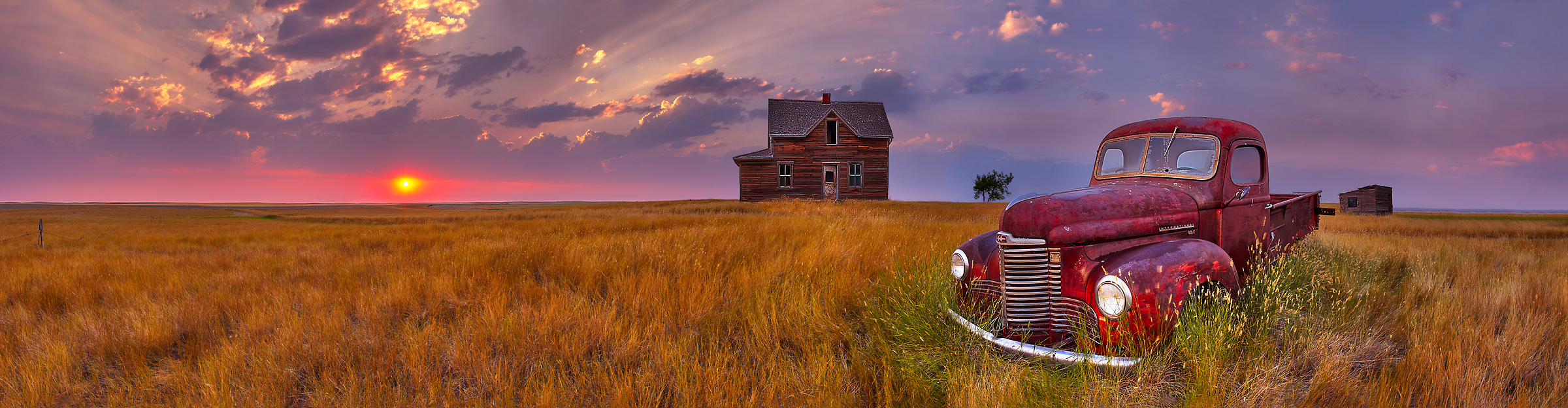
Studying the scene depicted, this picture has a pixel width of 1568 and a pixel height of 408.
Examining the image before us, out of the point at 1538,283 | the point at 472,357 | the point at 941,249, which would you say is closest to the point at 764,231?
the point at 941,249

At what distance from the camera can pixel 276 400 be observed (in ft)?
10.4

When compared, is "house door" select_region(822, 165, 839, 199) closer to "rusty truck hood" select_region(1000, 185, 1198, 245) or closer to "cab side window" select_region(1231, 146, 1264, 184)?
"cab side window" select_region(1231, 146, 1264, 184)

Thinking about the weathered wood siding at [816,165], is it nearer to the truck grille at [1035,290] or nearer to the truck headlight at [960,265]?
the truck headlight at [960,265]

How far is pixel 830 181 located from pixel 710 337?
80.9 feet

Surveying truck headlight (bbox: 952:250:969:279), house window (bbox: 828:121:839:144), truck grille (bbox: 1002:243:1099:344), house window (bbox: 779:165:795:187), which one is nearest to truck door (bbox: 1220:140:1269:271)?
truck grille (bbox: 1002:243:1099:344)

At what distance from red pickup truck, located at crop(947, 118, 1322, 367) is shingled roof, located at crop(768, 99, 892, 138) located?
2321 centimetres

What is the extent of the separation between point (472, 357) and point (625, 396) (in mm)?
1475

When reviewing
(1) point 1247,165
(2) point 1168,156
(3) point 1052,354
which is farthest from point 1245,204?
(3) point 1052,354

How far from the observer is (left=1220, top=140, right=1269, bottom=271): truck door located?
4414 millimetres

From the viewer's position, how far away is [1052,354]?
9.57 ft

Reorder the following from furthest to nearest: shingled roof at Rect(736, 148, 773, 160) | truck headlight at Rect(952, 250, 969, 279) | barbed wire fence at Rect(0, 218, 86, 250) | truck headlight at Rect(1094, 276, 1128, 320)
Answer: shingled roof at Rect(736, 148, 773, 160)
barbed wire fence at Rect(0, 218, 86, 250)
truck headlight at Rect(952, 250, 969, 279)
truck headlight at Rect(1094, 276, 1128, 320)

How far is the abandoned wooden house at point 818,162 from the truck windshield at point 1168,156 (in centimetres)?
2284

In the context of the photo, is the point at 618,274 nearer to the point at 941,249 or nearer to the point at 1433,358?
the point at 941,249

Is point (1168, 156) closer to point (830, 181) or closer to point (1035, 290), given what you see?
point (1035, 290)
